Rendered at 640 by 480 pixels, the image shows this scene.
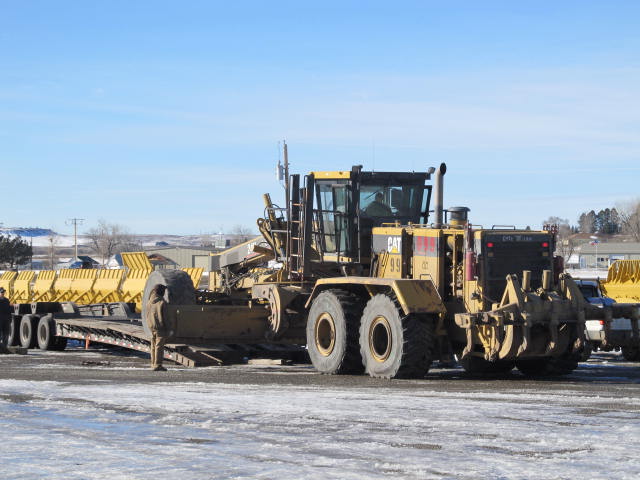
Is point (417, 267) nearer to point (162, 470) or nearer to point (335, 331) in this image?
point (335, 331)

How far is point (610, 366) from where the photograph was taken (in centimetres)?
1827

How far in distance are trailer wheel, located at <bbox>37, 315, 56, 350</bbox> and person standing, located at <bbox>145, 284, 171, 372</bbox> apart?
7299mm

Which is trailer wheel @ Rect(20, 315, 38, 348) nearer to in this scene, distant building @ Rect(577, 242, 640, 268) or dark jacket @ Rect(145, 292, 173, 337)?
dark jacket @ Rect(145, 292, 173, 337)

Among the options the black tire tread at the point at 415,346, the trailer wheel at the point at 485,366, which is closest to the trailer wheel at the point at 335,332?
the black tire tread at the point at 415,346

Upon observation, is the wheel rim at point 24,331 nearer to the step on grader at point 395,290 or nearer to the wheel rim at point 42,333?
the wheel rim at point 42,333

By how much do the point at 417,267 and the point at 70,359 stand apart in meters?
8.04

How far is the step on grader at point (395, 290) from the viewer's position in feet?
46.5

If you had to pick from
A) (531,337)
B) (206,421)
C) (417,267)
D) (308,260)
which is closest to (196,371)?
(308,260)

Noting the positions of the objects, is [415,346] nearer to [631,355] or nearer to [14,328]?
[631,355]

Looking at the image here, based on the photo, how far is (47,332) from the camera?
23359 mm

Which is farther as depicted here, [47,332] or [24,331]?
[24,331]

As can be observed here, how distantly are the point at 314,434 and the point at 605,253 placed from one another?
11419 centimetres

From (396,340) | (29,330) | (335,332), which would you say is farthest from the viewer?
(29,330)

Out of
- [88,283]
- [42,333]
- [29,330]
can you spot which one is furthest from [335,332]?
[88,283]
